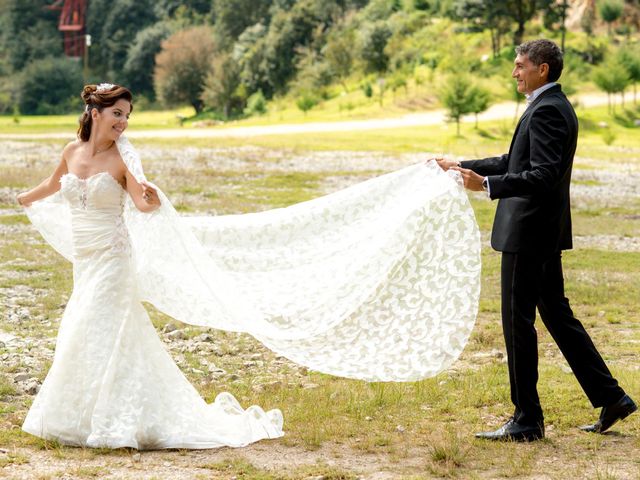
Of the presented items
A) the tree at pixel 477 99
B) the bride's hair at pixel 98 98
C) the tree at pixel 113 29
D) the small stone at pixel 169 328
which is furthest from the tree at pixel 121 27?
the bride's hair at pixel 98 98

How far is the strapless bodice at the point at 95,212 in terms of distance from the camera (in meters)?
7.05

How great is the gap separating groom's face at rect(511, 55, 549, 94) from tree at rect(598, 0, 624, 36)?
7378 centimetres

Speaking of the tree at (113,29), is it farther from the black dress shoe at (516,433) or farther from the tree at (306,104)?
the black dress shoe at (516,433)

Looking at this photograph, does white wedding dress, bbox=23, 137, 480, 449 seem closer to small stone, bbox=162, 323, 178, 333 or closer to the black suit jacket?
the black suit jacket

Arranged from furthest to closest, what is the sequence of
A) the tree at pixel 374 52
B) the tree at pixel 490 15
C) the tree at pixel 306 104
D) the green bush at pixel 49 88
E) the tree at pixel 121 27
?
the tree at pixel 121 27, the green bush at pixel 49 88, the tree at pixel 374 52, the tree at pixel 490 15, the tree at pixel 306 104

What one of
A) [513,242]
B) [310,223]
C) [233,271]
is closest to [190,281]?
[233,271]

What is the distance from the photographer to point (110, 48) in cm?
11000

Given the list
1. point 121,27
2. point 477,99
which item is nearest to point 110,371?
point 477,99

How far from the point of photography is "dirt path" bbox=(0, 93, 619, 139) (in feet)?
159

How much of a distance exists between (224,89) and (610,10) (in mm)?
30982

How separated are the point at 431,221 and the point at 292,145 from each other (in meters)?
33.5

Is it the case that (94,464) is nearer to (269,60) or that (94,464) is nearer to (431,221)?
(431,221)

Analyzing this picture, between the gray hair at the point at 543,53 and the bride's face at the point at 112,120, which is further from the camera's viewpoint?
the bride's face at the point at 112,120

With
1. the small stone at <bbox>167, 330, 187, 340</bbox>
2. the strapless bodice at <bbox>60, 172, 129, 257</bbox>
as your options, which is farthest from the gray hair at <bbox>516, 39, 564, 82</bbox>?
the small stone at <bbox>167, 330, 187, 340</bbox>
